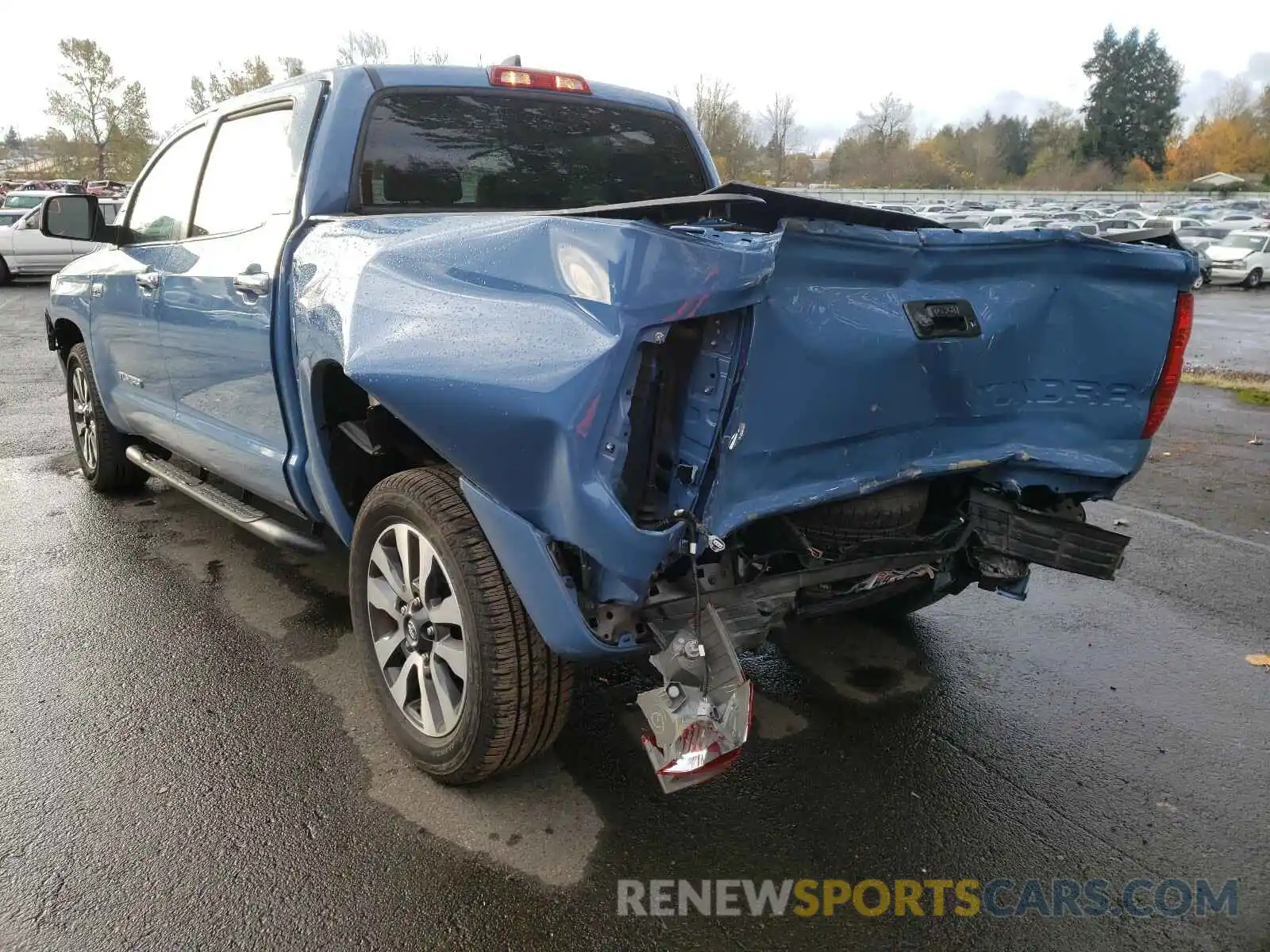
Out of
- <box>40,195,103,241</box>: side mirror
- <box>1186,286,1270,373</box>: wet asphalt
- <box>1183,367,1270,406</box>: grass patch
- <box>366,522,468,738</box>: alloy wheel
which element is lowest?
<box>1186,286,1270,373</box>: wet asphalt

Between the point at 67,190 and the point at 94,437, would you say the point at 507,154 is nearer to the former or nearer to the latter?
the point at 94,437

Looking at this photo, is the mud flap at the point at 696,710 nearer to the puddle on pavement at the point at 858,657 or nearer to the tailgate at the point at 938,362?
the tailgate at the point at 938,362

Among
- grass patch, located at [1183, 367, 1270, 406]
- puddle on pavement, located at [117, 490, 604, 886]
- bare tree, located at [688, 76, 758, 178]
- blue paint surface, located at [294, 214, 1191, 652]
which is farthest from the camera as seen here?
bare tree, located at [688, 76, 758, 178]

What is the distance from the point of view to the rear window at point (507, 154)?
11.3ft

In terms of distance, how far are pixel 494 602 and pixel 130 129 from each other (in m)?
68.6

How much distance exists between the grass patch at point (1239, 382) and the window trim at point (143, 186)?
9.33 metres

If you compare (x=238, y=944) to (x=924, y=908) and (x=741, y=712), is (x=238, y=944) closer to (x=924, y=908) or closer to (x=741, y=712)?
(x=741, y=712)

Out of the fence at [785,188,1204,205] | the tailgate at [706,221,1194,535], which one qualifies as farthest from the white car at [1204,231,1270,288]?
the fence at [785,188,1204,205]

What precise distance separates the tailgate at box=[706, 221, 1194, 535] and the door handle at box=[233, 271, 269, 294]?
6.31 feet

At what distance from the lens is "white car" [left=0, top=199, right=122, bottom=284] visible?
1922 cm

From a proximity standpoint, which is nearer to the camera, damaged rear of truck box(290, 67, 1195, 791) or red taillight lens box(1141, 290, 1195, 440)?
damaged rear of truck box(290, 67, 1195, 791)

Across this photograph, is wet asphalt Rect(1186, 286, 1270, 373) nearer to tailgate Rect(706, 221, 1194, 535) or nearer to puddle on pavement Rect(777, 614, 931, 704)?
puddle on pavement Rect(777, 614, 931, 704)

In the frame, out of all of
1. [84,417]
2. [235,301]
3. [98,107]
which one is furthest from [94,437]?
[98,107]

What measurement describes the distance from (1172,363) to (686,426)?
1636mm
